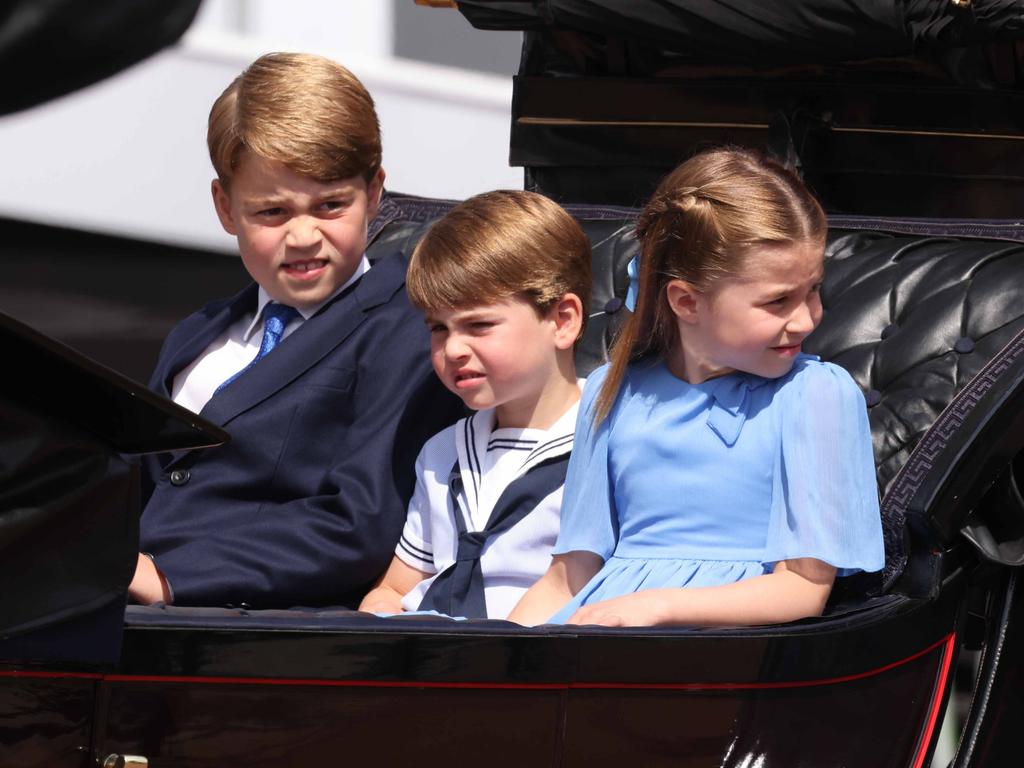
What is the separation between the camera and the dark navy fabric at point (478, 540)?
6.82 ft

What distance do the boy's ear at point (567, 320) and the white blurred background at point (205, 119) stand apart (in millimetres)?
2935

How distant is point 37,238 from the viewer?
522 cm

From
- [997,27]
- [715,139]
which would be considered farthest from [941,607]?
[715,139]

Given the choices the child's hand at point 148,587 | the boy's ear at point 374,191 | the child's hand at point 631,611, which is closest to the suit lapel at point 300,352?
the boy's ear at point 374,191

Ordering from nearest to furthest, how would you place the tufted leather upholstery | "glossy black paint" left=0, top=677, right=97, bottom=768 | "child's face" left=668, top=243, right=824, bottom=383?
"glossy black paint" left=0, top=677, right=97, bottom=768
"child's face" left=668, top=243, right=824, bottom=383
the tufted leather upholstery

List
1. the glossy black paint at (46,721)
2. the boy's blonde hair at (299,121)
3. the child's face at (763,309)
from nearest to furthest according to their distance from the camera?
the glossy black paint at (46,721) < the child's face at (763,309) < the boy's blonde hair at (299,121)

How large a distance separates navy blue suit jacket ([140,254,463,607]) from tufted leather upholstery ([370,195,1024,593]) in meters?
0.28

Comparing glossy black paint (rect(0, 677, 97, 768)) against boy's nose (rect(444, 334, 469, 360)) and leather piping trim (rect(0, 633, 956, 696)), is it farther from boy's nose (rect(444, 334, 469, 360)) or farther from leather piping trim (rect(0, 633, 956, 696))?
boy's nose (rect(444, 334, 469, 360))

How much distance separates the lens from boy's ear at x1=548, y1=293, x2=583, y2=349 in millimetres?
2141

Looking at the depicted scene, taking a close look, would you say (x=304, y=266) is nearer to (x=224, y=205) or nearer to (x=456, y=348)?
(x=224, y=205)

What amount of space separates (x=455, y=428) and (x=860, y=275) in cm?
59

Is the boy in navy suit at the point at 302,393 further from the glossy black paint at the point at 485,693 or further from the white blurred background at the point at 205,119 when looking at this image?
the white blurred background at the point at 205,119

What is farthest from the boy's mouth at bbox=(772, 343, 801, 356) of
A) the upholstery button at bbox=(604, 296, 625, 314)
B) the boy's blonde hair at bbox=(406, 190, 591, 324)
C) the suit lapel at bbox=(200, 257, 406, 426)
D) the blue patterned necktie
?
the blue patterned necktie

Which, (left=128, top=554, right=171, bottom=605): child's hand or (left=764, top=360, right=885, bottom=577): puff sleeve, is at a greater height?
(left=764, top=360, right=885, bottom=577): puff sleeve
